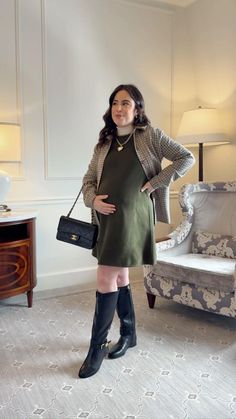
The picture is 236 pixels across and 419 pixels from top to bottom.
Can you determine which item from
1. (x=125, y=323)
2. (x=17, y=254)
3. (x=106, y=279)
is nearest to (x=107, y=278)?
(x=106, y=279)

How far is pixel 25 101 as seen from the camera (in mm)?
3074

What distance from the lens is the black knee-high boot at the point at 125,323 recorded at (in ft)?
7.13

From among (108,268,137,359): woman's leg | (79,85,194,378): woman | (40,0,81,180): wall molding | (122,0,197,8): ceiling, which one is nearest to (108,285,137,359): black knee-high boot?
(108,268,137,359): woman's leg

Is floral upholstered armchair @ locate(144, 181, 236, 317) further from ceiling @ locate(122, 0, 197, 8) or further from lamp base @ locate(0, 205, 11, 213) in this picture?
ceiling @ locate(122, 0, 197, 8)

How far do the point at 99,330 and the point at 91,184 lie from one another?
757 millimetres

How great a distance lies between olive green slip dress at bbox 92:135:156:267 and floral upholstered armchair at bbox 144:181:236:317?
694mm

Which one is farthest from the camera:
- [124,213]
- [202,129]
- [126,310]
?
[202,129]

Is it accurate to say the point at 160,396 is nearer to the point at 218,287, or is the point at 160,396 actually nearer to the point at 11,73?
the point at 218,287

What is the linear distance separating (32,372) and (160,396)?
26.5 inches

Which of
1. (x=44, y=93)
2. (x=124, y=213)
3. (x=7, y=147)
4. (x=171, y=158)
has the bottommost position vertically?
(x=124, y=213)

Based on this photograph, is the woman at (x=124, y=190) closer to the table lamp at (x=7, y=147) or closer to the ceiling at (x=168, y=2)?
the table lamp at (x=7, y=147)

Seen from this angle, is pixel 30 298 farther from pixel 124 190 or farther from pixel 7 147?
pixel 124 190

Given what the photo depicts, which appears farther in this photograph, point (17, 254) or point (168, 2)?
point (168, 2)

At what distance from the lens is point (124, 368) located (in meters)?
2.06
